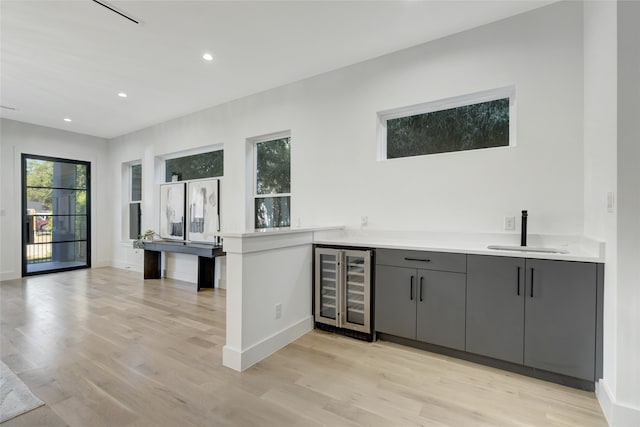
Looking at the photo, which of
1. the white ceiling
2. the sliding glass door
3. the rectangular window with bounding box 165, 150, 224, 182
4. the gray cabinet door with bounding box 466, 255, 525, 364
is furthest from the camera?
the sliding glass door

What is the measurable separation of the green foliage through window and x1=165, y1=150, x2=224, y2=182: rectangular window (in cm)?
303

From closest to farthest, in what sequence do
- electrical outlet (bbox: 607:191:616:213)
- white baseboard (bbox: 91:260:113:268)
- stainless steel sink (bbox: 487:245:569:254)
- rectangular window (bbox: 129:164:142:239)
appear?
electrical outlet (bbox: 607:191:616:213)
stainless steel sink (bbox: 487:245:569:254)
rectangular window (bbox: 129:164:142:239)
white baseboard (bbox: 91:260:113:268)

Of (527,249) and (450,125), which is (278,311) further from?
(450,125)

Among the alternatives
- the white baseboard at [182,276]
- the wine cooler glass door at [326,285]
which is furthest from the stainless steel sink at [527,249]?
the white baseboard at [182,276]

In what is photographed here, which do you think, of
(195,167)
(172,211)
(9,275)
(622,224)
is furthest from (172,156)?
(622,224)

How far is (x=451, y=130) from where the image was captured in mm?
2961

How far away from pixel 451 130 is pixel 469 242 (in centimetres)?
114

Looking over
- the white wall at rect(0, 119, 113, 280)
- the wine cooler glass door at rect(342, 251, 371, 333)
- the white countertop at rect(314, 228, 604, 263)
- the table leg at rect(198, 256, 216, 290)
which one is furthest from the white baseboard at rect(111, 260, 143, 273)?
the wine cooler glass door at rect(342, 251, 371, 333)

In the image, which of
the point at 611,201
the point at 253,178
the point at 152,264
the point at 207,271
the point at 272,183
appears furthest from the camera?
the point at 152,264

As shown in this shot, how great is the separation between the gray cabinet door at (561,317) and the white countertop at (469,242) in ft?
0.29

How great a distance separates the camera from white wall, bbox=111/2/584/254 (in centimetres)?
242

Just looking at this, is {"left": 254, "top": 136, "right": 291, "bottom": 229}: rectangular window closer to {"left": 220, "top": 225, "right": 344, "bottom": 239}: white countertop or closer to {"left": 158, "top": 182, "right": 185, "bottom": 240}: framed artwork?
{"left": 220, "top": 225, "right": 344, "bottom": 239}: white countertop

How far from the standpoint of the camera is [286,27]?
2.78m

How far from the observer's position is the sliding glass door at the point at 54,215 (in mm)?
5676
